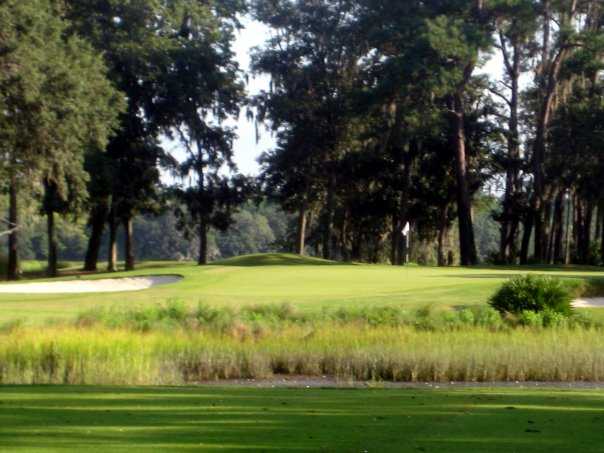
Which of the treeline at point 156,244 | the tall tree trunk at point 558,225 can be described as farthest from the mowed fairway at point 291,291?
the treeline at point 156,244

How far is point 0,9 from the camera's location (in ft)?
127

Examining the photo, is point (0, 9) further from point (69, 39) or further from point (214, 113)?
point (214, 113)

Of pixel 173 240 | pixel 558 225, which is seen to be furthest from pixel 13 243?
pixel 173 240

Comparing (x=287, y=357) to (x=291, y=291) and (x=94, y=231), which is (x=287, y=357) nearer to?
(x=291, y=291)

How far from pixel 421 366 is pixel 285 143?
49222mm

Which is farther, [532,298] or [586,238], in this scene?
[586,238]

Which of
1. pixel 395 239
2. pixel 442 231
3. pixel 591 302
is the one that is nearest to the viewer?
pixel 591 302

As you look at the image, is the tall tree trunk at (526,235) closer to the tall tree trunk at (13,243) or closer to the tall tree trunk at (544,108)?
the tall tree trunk at (544,108)

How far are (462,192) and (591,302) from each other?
90.3ft

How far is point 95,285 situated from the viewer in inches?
1606

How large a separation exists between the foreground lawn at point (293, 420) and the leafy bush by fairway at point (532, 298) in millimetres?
11868

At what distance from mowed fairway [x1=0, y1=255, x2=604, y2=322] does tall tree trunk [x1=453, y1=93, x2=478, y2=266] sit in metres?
17.3

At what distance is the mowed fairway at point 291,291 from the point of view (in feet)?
94.7

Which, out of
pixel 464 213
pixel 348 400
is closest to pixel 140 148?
pixel 464 213
